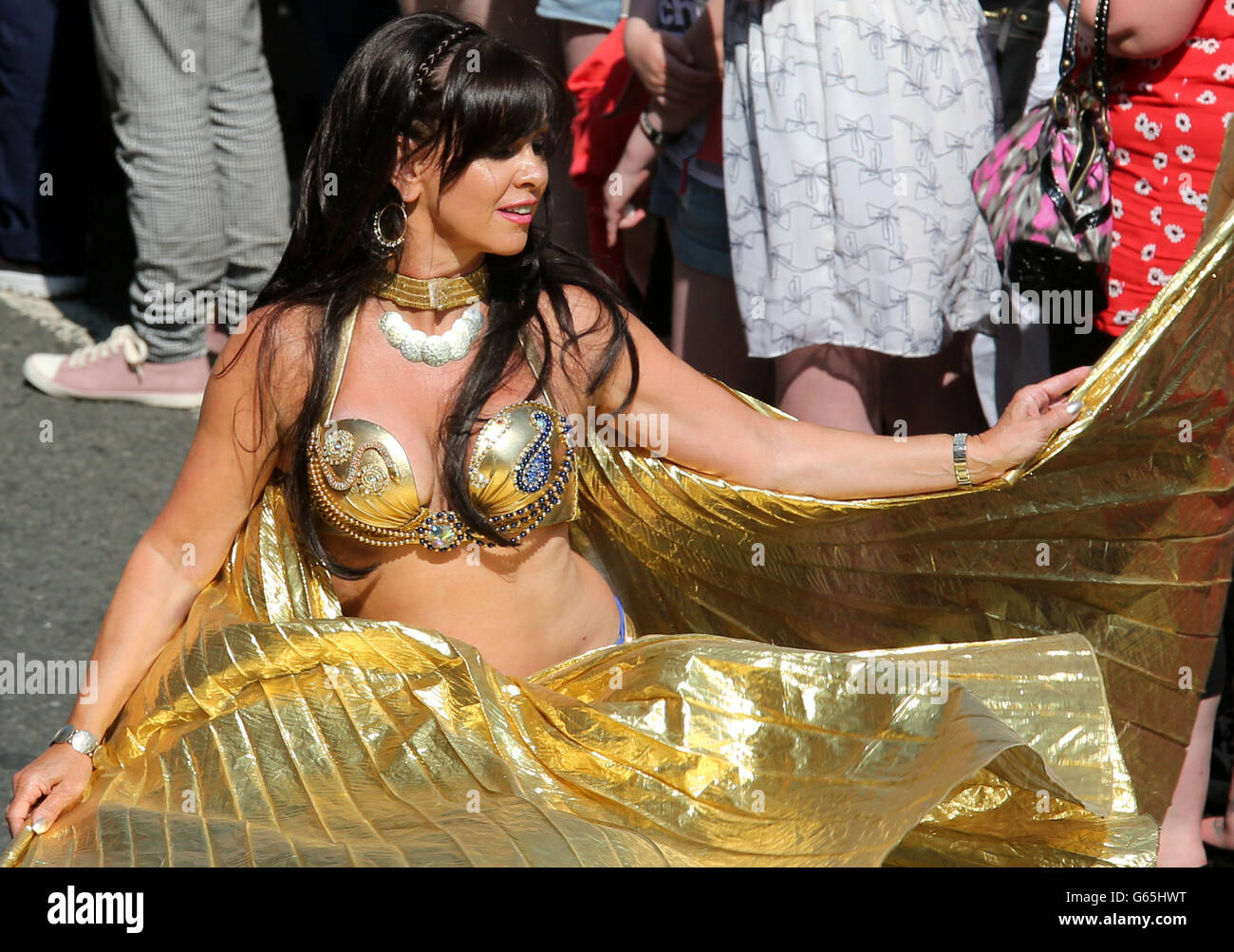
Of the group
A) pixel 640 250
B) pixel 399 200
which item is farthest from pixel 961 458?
pixel 640 250

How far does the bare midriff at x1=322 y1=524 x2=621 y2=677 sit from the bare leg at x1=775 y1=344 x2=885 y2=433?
2.54 ft

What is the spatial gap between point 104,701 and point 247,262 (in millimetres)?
2484

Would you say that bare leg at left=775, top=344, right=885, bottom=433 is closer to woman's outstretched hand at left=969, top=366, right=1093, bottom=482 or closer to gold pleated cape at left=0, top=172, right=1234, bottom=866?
gold pleated cape at left=0, top=172, right=1234, bottom=866

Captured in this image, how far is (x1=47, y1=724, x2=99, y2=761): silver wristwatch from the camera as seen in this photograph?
80.0 inches

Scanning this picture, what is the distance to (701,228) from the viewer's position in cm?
308

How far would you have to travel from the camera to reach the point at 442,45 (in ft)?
6.76

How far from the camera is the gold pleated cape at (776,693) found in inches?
73.9

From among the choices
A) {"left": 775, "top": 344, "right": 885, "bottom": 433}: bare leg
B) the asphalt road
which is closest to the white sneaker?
the asphalt road

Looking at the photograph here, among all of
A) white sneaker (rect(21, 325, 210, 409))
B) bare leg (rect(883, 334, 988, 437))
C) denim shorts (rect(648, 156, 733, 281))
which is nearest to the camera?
denim shorts (rect(648, 156, 733, 281))

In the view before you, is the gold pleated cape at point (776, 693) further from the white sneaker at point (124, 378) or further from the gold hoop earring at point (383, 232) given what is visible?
the white sneaker at point (124, 378)

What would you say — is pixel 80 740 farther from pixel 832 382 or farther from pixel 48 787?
pixel 832 382

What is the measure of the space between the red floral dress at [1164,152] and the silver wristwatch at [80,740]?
5.94ft

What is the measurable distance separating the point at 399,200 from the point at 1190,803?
1.78 metres
